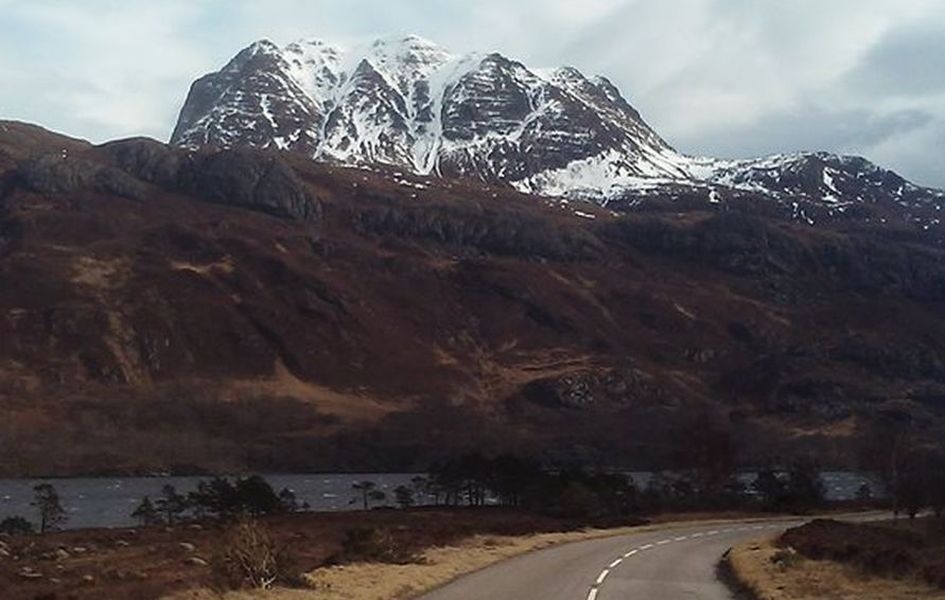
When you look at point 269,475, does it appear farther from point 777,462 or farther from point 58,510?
point 58,510

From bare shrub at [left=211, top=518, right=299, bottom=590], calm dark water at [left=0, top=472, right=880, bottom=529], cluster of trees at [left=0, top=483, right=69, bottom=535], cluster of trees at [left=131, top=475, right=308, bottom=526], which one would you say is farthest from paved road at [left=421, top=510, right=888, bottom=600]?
calm dark water at [left=0, top=472, right=880, bottom=529]

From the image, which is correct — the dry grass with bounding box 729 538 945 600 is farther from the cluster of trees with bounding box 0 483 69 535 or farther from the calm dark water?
the calm dark water

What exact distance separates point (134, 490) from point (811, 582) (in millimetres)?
133053

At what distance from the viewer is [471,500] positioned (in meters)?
118

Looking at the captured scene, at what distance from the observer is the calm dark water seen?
118 meters

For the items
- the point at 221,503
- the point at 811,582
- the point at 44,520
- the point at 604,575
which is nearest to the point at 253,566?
the point at 604,575

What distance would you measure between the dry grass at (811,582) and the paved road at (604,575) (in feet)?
3.50

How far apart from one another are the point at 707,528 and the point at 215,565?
Result: 56663 millimetres

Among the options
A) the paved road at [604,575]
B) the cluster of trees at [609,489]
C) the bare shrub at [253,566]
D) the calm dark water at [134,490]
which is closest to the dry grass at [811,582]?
the paved road at [604,575]

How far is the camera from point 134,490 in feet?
514

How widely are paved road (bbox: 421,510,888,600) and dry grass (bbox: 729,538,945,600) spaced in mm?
1068

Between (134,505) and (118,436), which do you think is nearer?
(134,505)

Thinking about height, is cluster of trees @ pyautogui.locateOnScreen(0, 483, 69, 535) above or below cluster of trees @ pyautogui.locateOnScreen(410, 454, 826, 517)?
below

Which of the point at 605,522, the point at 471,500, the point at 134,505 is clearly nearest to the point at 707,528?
the point at 605,522
